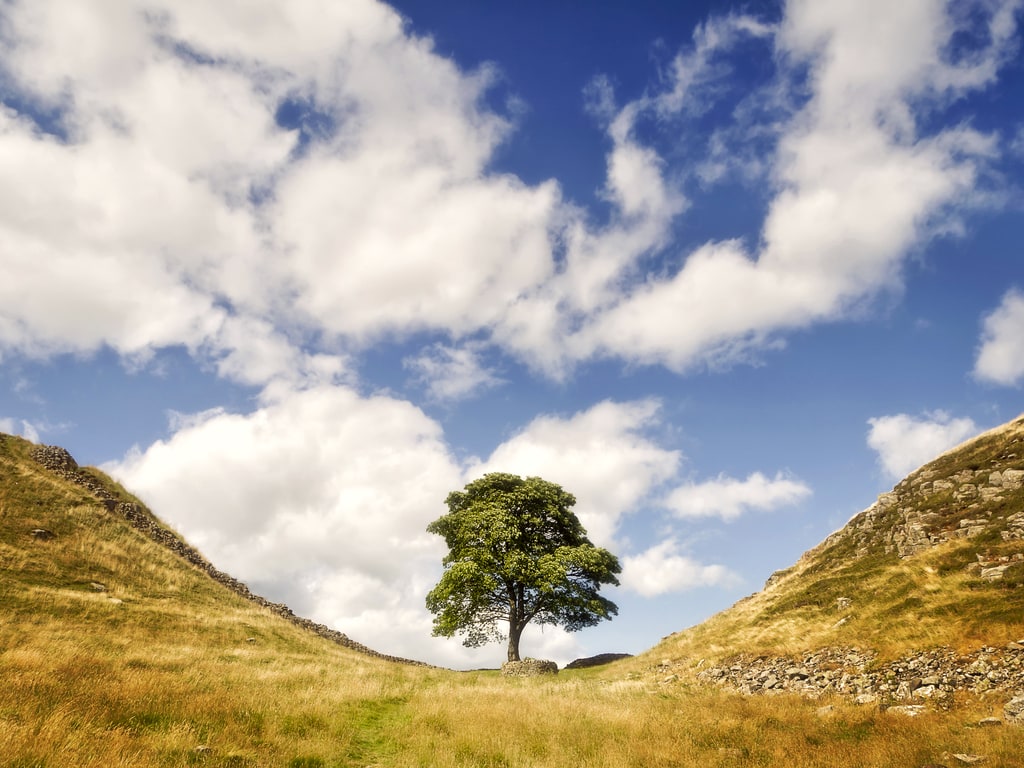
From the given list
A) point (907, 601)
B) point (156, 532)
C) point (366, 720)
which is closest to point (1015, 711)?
point (907, 601)

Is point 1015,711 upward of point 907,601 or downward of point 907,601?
downward

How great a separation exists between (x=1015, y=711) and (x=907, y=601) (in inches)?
562

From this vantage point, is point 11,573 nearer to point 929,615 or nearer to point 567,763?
point 567,763

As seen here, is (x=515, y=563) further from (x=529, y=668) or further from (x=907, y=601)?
(x=907, y=601)

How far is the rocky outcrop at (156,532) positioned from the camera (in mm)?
46438

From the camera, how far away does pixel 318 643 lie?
40.8m

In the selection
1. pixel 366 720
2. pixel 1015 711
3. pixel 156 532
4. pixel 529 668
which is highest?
pixel 156 532

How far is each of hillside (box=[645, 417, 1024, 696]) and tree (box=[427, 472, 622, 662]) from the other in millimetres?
6969

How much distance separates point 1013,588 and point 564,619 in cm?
2807

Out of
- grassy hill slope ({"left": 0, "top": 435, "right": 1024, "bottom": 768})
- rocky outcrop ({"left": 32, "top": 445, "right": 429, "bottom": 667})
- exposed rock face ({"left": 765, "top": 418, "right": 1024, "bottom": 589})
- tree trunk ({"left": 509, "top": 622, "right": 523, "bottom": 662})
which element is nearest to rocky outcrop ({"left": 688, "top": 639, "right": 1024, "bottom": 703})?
grassy hill slope ({"left": 0, "top": 435, "right": 1024, "bottom": 768})

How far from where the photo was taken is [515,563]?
130 feet

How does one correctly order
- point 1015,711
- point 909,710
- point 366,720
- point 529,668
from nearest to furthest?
1. point 1015,711
2. point 909,710
3. point 366,720
4. point 529,668

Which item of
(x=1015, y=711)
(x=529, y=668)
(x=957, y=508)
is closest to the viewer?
(x=1015, y=711)

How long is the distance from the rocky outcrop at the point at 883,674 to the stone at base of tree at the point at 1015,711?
287 cm
